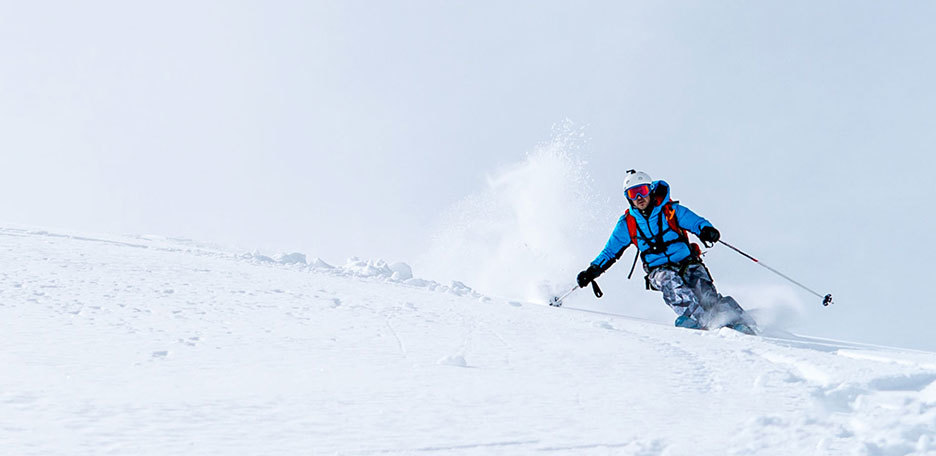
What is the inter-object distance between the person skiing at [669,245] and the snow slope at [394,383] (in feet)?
7.15

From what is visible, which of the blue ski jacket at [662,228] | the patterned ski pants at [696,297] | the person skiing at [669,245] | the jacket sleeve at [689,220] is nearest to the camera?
the patterned ski pants at [696,297]

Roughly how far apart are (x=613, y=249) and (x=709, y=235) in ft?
4.19

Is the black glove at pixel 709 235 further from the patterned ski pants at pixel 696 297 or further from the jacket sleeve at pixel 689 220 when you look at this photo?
the patterned ski pants at pixel 696 297

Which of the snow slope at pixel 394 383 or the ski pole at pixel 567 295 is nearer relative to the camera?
the snow slope at pixel 394 383

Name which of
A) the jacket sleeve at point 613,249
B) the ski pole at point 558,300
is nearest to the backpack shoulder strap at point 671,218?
the jacket sleeve at point 613,249

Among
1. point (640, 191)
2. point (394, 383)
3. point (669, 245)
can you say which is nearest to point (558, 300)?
point (669, 245)

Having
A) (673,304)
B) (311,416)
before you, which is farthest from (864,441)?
(673,304)

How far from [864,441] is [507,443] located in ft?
4.62

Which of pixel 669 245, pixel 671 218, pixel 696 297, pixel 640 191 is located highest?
pixel 640 191

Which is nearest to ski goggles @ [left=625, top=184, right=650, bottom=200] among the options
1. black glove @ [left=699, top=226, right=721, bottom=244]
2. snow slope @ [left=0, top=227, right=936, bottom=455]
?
black glove @ [left=699, top=226, right=721, bottom=244]

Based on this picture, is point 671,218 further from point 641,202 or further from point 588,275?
point 588,275

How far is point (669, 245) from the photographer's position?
8.34 meters

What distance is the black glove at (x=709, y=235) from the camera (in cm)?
791

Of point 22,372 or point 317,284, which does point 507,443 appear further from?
point 317,284
